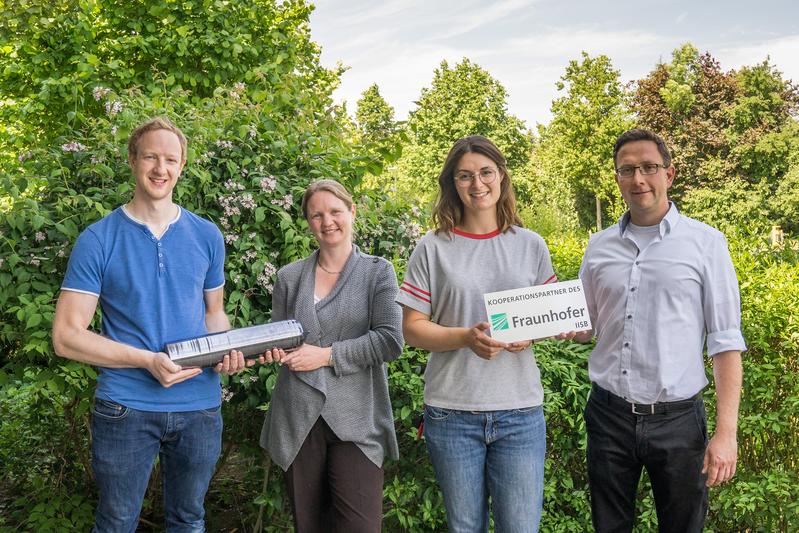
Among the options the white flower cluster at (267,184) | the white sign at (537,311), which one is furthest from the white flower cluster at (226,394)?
the white sign at (537,311)

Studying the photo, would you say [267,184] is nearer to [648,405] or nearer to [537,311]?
[537,311]

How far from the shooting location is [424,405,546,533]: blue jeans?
270cm

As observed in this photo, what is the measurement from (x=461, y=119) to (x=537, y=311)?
39208 mm

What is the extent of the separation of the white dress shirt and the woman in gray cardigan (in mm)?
873

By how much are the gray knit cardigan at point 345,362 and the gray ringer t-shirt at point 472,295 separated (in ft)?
0.55

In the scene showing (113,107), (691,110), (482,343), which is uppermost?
(691,110)

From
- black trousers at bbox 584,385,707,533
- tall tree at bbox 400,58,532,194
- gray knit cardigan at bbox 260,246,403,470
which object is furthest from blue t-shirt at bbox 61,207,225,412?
tall tree at bbox 400,58,532,194

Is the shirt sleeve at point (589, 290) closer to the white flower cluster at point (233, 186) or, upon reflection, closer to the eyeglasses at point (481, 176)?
the eyeglasses at point (481, 176)

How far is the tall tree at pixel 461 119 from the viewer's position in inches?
1580

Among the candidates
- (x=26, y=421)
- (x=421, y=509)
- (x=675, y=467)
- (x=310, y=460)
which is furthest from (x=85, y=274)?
(x=26, y=421)

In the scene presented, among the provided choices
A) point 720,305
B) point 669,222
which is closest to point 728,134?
point 669,222

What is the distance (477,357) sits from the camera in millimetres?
2734

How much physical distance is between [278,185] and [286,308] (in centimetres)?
119

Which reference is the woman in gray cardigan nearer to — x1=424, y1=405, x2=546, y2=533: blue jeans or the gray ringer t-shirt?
the gray ringer t-shirt
